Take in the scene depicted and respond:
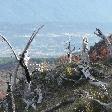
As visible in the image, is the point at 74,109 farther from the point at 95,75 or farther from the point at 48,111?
the point at 95,75

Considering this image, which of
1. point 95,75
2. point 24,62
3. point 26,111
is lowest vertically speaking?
point 26,111

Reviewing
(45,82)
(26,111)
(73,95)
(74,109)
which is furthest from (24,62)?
(45,82)

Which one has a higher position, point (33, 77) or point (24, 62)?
point (24, 62)

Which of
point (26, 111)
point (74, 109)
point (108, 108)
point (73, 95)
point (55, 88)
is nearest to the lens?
point (108, 108)

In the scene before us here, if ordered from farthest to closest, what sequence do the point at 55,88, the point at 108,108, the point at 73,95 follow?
the point at 55,88
the point at 73,95
the point at 108,108

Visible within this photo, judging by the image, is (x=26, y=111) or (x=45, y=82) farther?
(x=45, y=82)

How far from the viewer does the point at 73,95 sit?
28281 mm

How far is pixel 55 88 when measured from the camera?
106 ft

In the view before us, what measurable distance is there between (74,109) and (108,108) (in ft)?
10.00

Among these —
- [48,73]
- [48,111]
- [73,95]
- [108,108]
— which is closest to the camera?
[108,108]

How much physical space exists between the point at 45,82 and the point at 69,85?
2.46 m

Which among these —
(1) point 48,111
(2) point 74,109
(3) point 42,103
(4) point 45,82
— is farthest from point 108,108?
(4) point 45,82

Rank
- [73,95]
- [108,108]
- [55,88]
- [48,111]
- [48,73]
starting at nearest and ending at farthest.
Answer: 1. [108,108]
2. [48,111]
3. [73,95]
4. [55,88]
5. [48,73]

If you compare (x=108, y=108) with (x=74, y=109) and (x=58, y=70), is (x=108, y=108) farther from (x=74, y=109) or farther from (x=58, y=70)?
(x=58, y=70)
